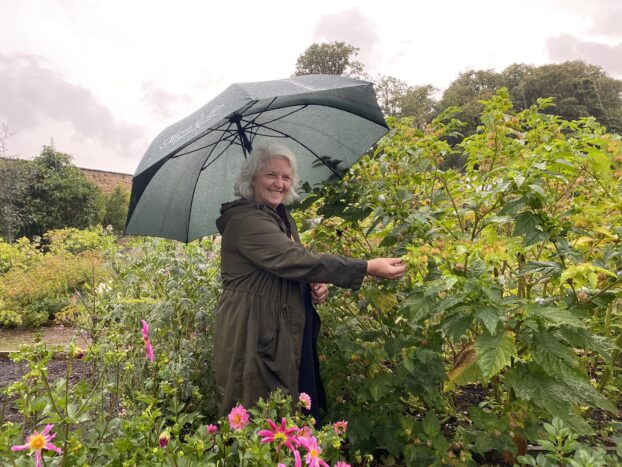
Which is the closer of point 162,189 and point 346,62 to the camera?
point 162,189

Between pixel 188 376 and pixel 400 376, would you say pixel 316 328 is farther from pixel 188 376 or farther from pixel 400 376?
pixel 188 376

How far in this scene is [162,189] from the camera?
236cm

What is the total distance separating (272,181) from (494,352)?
1145 mm

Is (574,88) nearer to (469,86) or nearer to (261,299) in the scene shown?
(469,86)

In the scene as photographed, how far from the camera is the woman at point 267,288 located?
1.66m

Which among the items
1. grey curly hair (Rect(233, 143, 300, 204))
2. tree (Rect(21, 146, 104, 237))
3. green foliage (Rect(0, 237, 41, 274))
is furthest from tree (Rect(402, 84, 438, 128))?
grey curly hair (Rect(233, 143, 300, 204))

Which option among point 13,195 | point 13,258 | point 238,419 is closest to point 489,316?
point 238,419

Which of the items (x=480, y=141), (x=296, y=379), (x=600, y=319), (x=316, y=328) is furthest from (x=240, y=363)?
(x=600, y=319)

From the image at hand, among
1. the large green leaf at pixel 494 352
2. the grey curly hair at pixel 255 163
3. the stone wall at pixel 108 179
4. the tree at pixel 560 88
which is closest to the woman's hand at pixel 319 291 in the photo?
the grey curly hair at pixel 255 163

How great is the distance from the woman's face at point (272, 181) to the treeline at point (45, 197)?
615 inches

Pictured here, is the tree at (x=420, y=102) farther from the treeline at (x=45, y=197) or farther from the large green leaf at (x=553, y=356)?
the large green leaf at (x=553, y=356)

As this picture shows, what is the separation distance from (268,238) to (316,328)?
540 mm

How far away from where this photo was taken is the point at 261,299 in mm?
1812

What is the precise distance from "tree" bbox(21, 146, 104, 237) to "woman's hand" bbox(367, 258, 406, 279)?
17.8 metres
